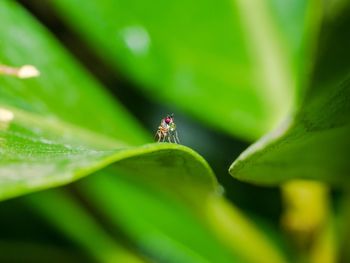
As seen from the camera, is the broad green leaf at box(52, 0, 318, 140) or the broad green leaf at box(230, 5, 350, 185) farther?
the broad green leaf at box(52, 0, 318, 140)

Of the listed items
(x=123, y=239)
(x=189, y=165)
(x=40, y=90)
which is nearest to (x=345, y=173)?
(x=189, y=165)

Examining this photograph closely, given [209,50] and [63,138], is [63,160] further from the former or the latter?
[209,50]

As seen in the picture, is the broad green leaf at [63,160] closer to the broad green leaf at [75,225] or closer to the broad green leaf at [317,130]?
the broad green leaf at [317,130]

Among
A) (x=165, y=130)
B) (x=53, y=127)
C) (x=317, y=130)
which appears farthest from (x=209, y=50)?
(x=317, y=130)

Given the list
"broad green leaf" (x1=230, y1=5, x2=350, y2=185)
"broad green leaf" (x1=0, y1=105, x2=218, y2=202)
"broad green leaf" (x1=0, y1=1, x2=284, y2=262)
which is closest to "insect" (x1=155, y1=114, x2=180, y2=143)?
"broad green leaf" (x1=0, y1=1, x2=284, y2=262)

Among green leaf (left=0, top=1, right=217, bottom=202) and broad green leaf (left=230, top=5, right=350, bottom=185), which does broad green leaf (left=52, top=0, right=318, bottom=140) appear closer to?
green leaf (left=0, top=1, right=217, bottom=202)

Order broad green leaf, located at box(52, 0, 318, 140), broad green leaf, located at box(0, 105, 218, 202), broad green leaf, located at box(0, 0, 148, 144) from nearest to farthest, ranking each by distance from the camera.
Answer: broad green leaf, located at box(0, 105, 218, 202) < broad green leaf, located at box(0, 0, 148, 144) < broad green leaf, located at box(52, 0, 318, 140)
